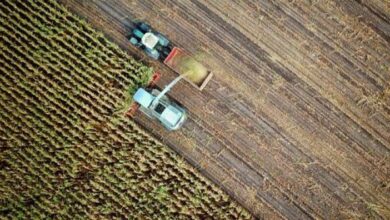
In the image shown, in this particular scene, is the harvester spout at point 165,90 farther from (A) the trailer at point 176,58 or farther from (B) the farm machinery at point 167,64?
(A) the trailer at point 176,58

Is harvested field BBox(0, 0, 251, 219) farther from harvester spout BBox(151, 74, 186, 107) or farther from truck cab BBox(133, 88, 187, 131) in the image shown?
harvester spout BBox(151, 74, 186, 107)

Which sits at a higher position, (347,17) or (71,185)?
(347,17)

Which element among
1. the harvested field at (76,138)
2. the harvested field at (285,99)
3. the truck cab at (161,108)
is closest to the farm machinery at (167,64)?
the truck cab at (161,108)

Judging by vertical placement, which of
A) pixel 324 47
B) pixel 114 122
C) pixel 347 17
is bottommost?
pixel 114 122

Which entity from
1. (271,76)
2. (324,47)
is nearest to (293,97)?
(271,76)

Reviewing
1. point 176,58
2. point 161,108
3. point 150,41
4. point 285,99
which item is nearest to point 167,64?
point 176,58

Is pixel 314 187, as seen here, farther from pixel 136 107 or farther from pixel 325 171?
pixel 136 107
